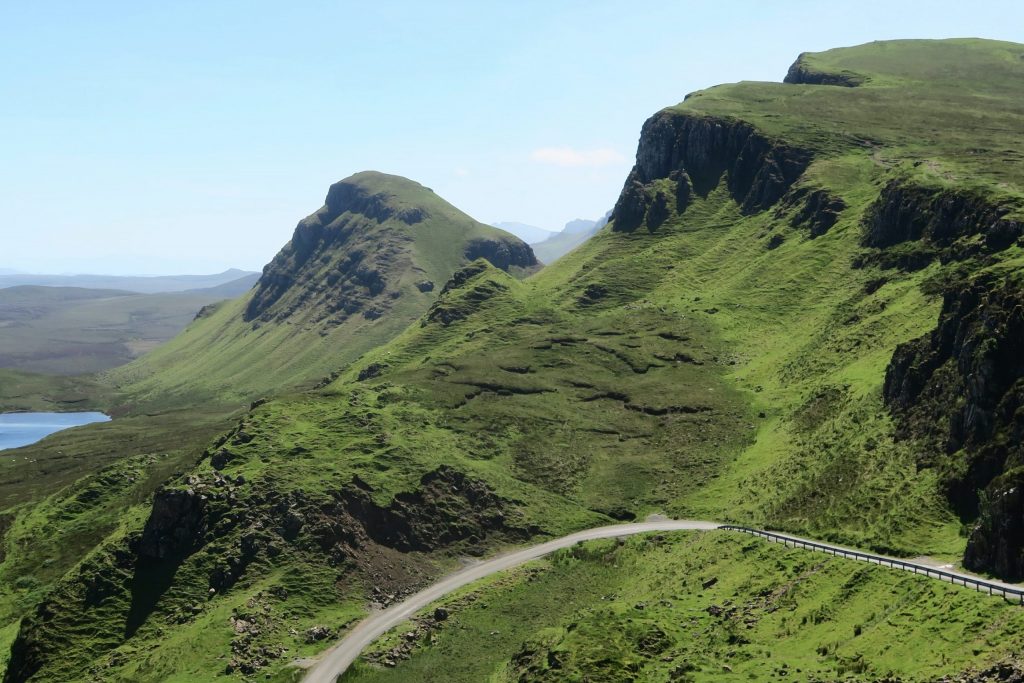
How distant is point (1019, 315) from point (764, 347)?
81321 mm

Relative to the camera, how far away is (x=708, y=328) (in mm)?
191125

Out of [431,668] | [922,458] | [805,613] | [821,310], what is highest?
[821,310]

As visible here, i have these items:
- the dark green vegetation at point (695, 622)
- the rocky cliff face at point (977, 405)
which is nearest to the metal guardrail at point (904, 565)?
the dark green vegetation at point (695, 622)

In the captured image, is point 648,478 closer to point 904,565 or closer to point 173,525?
point 904,565

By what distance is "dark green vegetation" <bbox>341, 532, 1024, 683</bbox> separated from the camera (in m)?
68.9

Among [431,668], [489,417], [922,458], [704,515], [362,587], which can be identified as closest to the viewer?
[431,668]

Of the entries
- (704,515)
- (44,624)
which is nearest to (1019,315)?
(704,515)

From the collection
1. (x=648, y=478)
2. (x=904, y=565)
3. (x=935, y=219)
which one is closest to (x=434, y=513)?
(x=648, y=478)

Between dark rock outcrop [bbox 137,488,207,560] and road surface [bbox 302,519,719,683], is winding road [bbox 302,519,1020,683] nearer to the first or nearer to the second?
road surface [bbox 302,519,719,683]

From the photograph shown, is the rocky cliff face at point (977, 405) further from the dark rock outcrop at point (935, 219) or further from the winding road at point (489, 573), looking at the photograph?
the dark rock outcrop at point (935, 219)

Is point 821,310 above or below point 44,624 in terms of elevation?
above

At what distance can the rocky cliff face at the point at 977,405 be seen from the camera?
7788 cm

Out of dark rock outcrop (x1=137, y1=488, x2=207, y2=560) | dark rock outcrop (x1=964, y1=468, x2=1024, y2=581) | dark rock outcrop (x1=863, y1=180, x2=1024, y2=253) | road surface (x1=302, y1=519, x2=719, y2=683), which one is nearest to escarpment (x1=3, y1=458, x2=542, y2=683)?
dark rock outcrop (x1=137, y1=488, x2=207, y2=560)

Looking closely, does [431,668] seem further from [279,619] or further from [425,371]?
[425,371]
